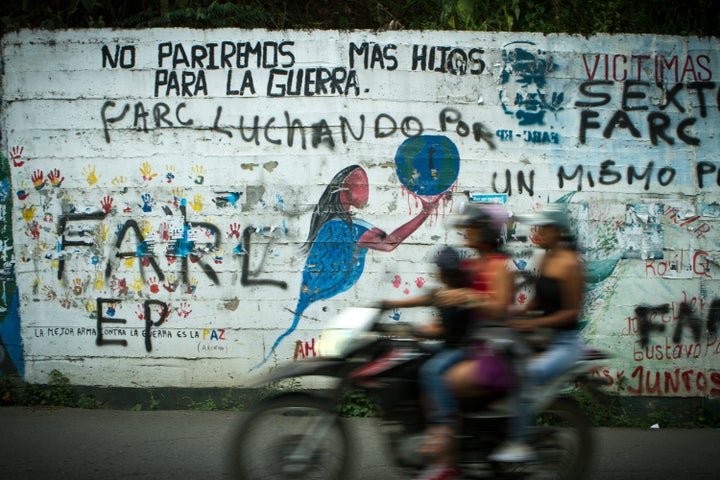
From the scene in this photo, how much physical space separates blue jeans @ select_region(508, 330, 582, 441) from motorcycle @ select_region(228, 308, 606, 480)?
0.06m

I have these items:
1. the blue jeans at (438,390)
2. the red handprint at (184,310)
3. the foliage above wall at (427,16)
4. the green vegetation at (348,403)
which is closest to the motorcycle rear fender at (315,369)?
the blue jeans at (438,390)

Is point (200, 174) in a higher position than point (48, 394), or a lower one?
higher

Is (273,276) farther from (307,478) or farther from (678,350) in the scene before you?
(678,350)

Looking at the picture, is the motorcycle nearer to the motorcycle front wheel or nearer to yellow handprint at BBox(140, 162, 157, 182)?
the motorcycle front wheel

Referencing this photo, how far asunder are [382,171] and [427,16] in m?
2.18

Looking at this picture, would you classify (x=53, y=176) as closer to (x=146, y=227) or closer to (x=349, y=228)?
(x=146, y=227)

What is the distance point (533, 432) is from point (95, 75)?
15.6 feet

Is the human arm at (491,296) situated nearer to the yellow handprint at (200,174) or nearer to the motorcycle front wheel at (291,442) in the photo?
the motorcycle front wheel at (291,442)

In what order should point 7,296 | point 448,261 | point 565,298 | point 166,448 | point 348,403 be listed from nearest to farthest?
point 448,261 → point 565,298 → point 166,448 → point 348,403 → point 7,296

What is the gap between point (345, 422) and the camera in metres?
3.72

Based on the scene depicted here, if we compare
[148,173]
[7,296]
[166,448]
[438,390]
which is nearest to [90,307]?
[7,296]

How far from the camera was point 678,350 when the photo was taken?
5.88m

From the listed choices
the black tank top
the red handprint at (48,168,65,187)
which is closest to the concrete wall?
the red handprint at (48,168,65,187)

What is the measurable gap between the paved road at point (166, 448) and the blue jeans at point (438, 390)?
98 cm
